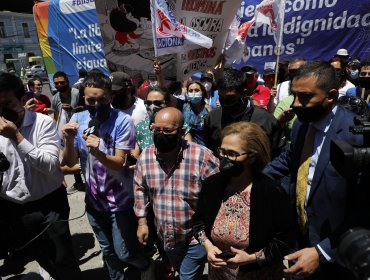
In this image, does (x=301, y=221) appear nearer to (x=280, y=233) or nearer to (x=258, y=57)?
(x=280, y=233)

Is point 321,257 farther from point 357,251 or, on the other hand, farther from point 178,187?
point 178,187

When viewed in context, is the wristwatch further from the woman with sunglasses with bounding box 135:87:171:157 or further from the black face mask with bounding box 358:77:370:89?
the black face mask with bounding box 358:77:370:89

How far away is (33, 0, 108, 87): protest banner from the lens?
862cm

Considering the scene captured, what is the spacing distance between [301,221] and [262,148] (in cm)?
53

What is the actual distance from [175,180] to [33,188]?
3.54ft

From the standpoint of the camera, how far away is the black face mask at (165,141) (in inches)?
79.1

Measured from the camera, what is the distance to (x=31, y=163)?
2189mm

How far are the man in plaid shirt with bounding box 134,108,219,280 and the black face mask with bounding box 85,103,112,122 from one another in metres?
0.45

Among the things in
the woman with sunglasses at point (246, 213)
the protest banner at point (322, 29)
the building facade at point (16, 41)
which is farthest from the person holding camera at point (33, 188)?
the building facade at point (16, 41)

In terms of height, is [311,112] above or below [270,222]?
above

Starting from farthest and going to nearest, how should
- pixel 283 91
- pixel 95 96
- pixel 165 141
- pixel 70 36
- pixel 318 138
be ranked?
pixel 70 36
pixel 283 91
pixel 95 96
pixel 165 141
pixel 318 138

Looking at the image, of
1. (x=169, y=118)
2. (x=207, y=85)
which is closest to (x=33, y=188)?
(x=169, y=118)

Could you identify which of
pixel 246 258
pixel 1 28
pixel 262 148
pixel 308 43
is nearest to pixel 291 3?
pixel 308 43

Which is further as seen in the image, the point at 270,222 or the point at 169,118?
the point at 169,118
